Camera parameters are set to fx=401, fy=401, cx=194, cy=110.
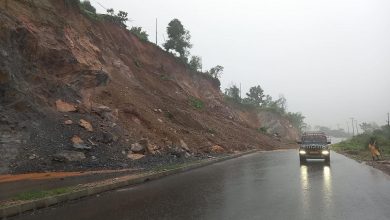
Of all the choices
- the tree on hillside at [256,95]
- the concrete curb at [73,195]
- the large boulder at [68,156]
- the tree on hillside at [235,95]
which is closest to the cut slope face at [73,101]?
the large boulder at [68,156]

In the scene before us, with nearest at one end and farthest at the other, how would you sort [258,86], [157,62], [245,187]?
[245,187]
[157,62]
[258,86]

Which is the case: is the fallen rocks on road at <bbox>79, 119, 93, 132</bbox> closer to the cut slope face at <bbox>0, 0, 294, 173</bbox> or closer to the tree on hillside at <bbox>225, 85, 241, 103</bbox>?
the cut slope face at <bbox>0, 0, 294, 173</bbox>

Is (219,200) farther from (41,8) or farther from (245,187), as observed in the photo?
(41,8)

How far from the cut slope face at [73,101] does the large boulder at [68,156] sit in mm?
43

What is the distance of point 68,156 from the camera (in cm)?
1827

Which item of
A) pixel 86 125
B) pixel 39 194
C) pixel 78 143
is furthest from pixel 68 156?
pixel 39 194

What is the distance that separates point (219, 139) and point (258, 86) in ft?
241

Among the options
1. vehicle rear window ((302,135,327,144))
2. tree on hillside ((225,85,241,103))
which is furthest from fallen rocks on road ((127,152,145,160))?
tree on hillside ((225,85,241,103))

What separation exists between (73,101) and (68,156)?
242 inches

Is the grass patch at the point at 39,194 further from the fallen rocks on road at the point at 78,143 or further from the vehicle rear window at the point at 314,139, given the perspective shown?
the vehicle rear window at the point at 314,139

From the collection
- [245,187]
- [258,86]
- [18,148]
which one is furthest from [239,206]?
[258,86]

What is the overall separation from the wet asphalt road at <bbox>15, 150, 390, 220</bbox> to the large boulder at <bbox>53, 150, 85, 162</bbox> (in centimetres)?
479

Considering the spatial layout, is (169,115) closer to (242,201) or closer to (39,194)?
(39,194)

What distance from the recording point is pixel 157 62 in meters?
51.2
